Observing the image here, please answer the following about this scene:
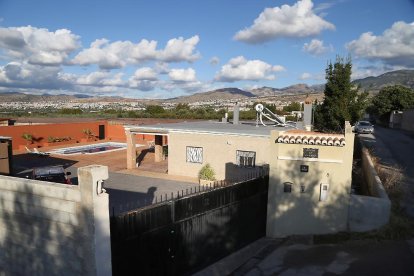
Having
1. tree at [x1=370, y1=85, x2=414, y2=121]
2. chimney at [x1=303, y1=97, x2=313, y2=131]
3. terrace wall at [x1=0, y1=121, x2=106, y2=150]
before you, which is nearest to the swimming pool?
terrace wall at [x1=0, y1=121, x2=106, y2=150]

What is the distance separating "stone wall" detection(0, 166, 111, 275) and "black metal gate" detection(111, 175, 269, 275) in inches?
19.0

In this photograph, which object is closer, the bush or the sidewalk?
the sidewalk

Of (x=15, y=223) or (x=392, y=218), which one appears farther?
(x=392, y=218)

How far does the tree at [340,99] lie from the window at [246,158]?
27.2 ft

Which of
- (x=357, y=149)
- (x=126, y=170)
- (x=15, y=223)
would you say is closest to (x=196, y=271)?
(x=15, y=223)

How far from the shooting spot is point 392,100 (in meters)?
60.8

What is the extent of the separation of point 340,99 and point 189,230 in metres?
18.5

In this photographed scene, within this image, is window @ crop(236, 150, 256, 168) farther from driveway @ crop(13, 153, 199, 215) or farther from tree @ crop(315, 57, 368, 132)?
tree @ crop(315, 57, 368, 132)

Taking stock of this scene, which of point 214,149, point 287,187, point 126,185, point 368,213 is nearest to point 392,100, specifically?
point 214,149

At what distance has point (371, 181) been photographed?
575 inches

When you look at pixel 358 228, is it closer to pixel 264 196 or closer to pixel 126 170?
pixel 264 196

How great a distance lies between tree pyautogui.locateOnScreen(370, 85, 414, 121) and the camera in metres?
59.4

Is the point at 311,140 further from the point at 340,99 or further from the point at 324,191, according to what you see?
the point at 340,99

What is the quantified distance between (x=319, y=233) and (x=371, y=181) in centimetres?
448
